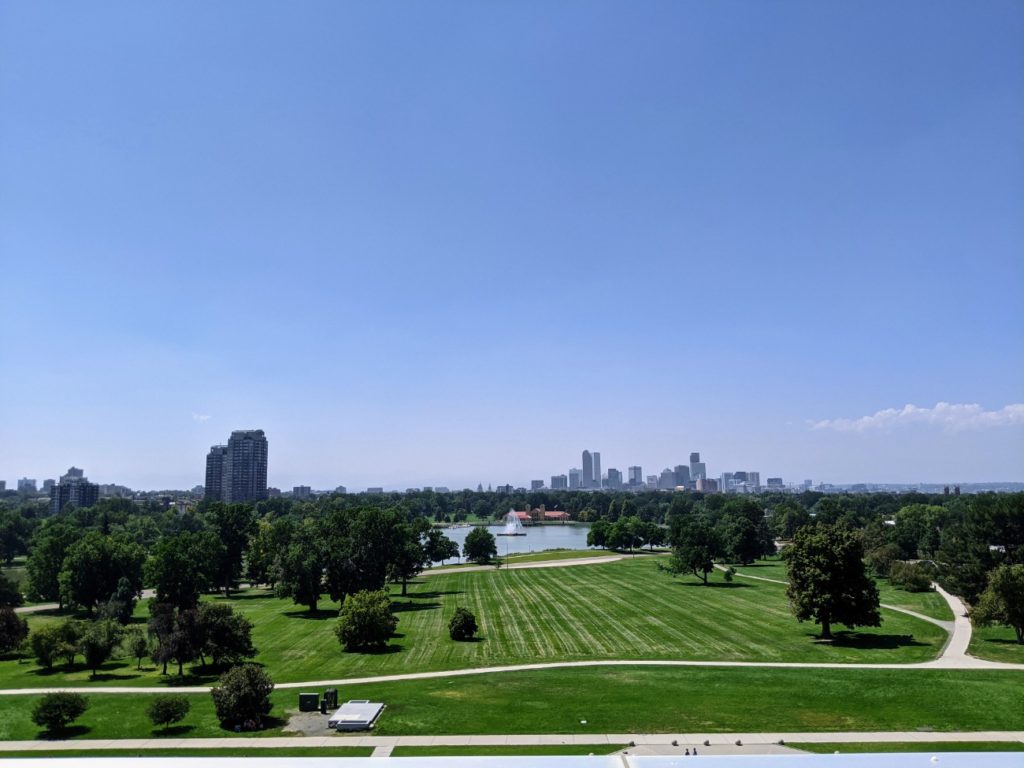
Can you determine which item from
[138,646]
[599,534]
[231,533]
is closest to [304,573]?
[138,646]

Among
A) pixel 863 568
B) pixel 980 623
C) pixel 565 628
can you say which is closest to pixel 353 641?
pixel 565 628

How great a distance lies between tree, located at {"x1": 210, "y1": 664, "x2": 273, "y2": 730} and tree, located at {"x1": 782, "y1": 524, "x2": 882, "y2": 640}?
4302 centimetres

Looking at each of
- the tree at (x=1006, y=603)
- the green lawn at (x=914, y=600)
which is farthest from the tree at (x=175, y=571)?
the green lawn at (x=914, y=600)

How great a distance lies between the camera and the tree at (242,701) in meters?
33.2

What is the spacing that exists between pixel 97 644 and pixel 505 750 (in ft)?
112

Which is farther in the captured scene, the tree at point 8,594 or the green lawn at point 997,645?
the tree at point 8,594

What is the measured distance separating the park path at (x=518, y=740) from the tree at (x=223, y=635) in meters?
13.4

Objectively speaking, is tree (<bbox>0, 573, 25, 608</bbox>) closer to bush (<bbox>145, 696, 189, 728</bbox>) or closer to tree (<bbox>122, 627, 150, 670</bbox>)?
tree (<bbox>122, 627, 150, 670</bbox>)

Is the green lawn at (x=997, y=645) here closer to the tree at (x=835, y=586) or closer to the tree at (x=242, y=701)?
the tree at (x=835, y=586)

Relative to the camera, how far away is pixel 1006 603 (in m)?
51.1

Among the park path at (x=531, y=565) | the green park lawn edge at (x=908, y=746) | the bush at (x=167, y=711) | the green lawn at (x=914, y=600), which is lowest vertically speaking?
the park path at (x=531, y=565)

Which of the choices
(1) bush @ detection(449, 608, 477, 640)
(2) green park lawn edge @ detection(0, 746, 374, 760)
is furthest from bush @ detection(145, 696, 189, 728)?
(1) bush @ detection(449, 608, 477, 640)

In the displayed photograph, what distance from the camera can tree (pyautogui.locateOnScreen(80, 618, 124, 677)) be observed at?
152 feet

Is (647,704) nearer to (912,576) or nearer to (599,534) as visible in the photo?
(912,576)
